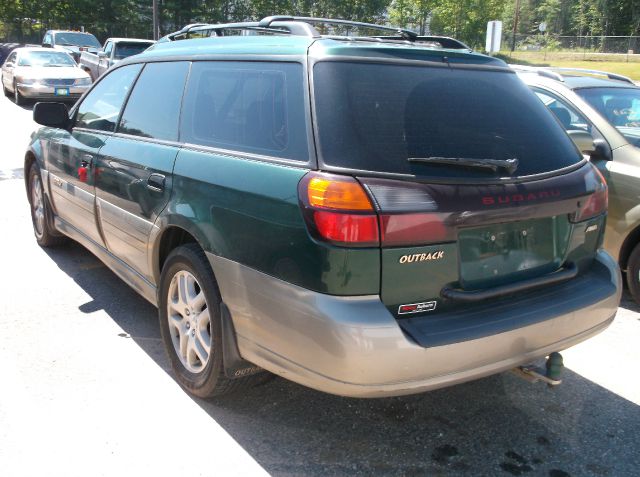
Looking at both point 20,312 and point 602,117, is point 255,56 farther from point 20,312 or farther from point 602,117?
point 602,117

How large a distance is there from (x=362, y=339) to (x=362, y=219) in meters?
0.46

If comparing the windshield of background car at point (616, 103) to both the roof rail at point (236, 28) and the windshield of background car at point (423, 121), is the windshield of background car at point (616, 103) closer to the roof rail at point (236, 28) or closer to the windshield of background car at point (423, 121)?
the windshield of background car at point (423, 121)

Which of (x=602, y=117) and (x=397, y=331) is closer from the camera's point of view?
(x=397, y=331)

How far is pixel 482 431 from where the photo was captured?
322cm

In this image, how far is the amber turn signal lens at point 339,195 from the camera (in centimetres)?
251

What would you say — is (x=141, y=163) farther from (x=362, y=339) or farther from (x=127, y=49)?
(x=127, y=49)

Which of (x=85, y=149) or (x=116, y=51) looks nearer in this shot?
(x=85, y=149)

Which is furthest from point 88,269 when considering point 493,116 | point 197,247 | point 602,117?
point 602,117

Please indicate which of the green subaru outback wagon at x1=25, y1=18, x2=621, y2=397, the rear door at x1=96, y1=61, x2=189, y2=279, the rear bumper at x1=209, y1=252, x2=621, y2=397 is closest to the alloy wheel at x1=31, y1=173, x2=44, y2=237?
the rear door at x1=96, y1=61, x2=189, y2=279

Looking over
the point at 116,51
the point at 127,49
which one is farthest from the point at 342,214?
the point at 127,49

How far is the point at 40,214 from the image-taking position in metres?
5.92

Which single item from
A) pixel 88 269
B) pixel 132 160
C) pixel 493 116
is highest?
pixel 493 116

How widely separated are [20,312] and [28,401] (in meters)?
1.35

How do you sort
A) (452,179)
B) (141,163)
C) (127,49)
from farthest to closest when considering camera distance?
(127,49) → (141,163) → (452,179)
